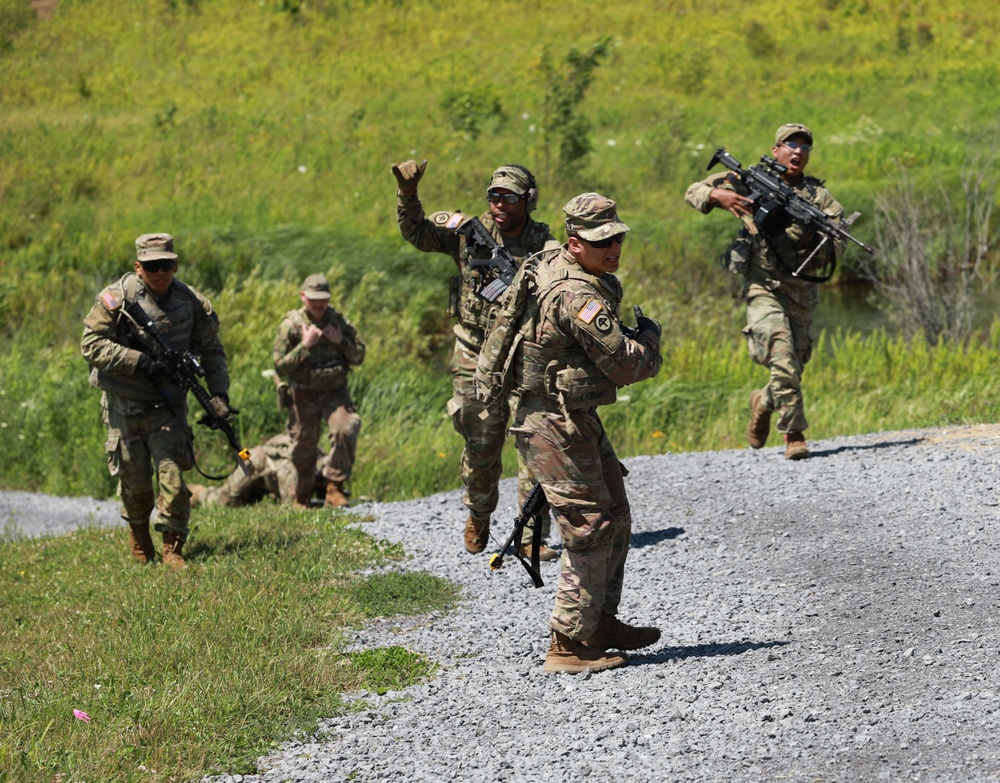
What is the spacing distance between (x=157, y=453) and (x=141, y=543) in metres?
0.73

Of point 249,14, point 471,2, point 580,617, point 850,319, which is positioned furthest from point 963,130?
point 580,617

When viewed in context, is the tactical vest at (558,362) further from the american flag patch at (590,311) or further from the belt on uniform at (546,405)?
the american flag patch at (590,311)

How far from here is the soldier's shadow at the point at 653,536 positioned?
7.63 meters

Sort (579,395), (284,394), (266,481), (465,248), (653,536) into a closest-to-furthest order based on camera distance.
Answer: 1. (579,395)
2. (465,248)
3. (653,536)
4. (284,394)
5. (266,481)

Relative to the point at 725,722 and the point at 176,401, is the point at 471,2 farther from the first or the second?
the point at 725,722

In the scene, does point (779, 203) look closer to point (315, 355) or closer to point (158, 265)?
point (315, 355)

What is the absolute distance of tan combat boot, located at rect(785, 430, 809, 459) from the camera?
8.71m

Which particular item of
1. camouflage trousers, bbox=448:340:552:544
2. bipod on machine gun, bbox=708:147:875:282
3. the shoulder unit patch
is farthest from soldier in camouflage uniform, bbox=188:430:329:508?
bipod on machine gun, bbox=708:147:875:282

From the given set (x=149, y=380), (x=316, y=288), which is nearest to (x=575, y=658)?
(x=149, y=380)

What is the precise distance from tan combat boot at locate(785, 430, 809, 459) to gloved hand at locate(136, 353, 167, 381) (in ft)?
13.8

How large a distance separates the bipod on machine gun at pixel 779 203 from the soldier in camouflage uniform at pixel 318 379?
3.37 meters

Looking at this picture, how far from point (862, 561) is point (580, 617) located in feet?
6.22

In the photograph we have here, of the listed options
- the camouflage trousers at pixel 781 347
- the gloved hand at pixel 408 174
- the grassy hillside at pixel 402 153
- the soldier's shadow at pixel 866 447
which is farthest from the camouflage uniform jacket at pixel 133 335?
the soldier's shadow at pixel 866 447

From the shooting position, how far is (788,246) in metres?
8.62
